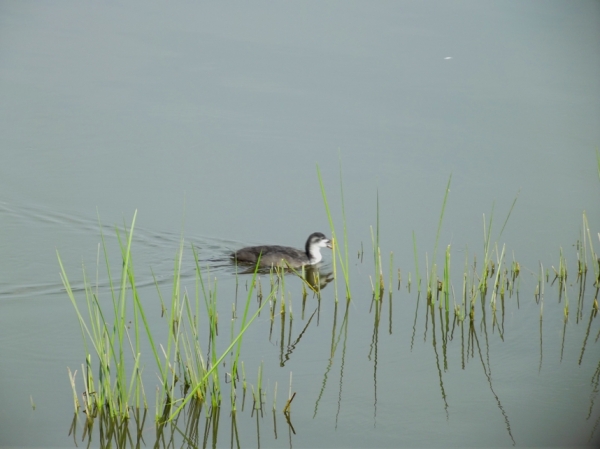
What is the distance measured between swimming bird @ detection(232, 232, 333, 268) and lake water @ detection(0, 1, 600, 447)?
230mm

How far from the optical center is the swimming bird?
32.2ft

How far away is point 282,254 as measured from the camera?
389 inches

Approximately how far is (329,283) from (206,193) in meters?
2.55

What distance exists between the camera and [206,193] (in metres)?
11.5

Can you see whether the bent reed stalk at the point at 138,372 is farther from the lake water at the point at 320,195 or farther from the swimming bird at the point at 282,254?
the swimming bird at the point at 282,254

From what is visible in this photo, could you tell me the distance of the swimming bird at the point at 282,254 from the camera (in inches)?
386

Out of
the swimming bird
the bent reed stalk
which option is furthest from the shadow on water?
the swimming bird

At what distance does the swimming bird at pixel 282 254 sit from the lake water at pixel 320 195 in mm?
230

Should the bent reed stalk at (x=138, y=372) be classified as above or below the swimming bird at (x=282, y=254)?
below

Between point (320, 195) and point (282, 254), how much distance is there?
1.92m

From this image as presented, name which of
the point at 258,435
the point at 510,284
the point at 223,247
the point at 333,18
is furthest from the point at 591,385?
the point at 333,18

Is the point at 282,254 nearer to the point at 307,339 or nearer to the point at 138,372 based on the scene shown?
the point at 307,339

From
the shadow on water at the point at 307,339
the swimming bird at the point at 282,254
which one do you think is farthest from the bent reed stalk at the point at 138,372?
the swimming bird at the point at 282,254

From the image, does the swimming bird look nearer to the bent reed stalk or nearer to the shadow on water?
the shadow on water
